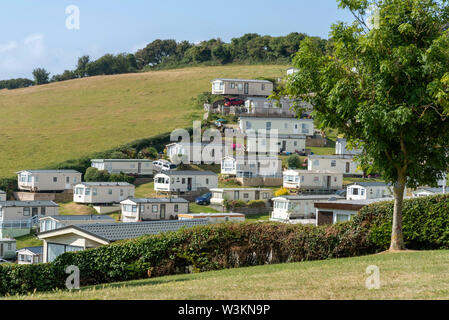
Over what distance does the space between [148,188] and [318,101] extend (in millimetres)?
48294

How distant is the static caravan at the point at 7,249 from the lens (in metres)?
41.7

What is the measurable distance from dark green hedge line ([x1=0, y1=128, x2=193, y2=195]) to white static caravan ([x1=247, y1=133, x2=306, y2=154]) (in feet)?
33.9

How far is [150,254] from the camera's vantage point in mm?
18750

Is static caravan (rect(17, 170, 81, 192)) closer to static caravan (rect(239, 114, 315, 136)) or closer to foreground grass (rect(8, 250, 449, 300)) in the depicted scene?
static caravan (rect(239, 114, 315, 136))

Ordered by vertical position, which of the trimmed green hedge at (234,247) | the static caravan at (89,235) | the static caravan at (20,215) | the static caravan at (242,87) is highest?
the static caravan at (242,87)

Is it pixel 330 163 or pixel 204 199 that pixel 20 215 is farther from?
pixel 330 163

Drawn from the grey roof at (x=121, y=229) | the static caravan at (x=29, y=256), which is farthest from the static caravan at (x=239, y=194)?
the grey roof at (x=121, y=229)

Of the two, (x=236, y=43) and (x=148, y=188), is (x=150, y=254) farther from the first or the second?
(x=236, y=43)

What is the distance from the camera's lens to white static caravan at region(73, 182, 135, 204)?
193 feet

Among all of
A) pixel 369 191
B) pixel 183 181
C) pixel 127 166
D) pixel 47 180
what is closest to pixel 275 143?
pixel 183 181

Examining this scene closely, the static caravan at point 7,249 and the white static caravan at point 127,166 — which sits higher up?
the white static caravan at point 127,166

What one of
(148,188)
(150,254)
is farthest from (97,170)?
(150,254)

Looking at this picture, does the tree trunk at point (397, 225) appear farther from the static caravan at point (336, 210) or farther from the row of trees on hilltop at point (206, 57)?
the row of trees on hilltop at point (206, 57)

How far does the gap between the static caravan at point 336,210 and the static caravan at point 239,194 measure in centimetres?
3110
